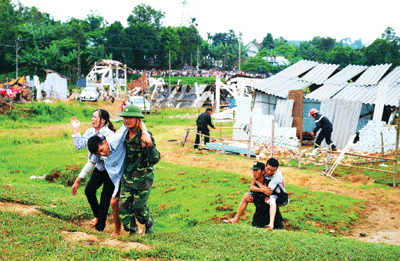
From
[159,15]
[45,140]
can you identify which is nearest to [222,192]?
[45,140]

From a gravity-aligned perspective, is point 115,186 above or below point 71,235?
above

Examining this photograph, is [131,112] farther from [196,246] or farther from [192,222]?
[192,222]

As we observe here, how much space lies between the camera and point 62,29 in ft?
188

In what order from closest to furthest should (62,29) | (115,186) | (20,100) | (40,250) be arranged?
(40,250), (115,186), (20,100), (62,29)

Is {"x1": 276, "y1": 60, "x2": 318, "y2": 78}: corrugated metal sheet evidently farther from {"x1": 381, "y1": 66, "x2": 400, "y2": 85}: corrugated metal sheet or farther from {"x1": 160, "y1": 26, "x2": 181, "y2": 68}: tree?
{"x1": 160, "y1": 26, "x2": 181, "y2": 68}: tree

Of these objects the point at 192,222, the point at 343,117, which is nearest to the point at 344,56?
the point at 343,117

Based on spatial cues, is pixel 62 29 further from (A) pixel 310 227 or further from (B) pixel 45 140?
(A) pixel 310 227

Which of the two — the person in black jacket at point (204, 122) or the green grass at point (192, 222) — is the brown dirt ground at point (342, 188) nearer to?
the green grass at point (192, 222)

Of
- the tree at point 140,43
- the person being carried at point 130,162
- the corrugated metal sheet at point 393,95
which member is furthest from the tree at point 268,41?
the person being carried at point 130,162

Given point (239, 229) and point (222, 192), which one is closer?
point (239, 229)

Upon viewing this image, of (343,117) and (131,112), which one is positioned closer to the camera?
(131,112)

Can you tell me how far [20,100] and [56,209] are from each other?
21.1 meters

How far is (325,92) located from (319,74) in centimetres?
199

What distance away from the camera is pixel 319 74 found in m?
16.6
